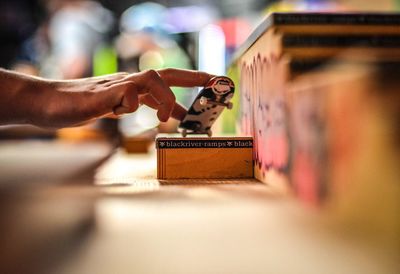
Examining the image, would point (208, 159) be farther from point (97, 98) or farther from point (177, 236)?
point (177, 236)

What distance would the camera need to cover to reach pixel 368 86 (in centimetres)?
48

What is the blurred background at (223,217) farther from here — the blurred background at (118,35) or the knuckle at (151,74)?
the blurred background at (118,35)

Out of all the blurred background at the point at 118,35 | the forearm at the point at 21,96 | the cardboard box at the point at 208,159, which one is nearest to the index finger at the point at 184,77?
the cardboard box at the point at 208,159

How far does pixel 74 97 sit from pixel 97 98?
5 centimetres

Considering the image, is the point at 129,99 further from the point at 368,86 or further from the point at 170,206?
the point at 368,86

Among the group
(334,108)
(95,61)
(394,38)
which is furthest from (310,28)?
(95,61)

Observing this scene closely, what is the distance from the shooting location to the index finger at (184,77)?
1.07 m

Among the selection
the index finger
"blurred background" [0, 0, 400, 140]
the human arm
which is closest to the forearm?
the human arm

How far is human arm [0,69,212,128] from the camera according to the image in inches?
37.1

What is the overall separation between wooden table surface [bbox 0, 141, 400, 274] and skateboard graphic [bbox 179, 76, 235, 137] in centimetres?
26

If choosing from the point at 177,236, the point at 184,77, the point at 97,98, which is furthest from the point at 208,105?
the point at 177,236

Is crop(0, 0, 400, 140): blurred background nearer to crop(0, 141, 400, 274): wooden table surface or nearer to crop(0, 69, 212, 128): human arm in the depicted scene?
crop(0, 69, 212, 128): human arm

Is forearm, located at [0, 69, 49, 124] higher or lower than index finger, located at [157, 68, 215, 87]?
lower

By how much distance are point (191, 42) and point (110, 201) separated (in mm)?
5913
